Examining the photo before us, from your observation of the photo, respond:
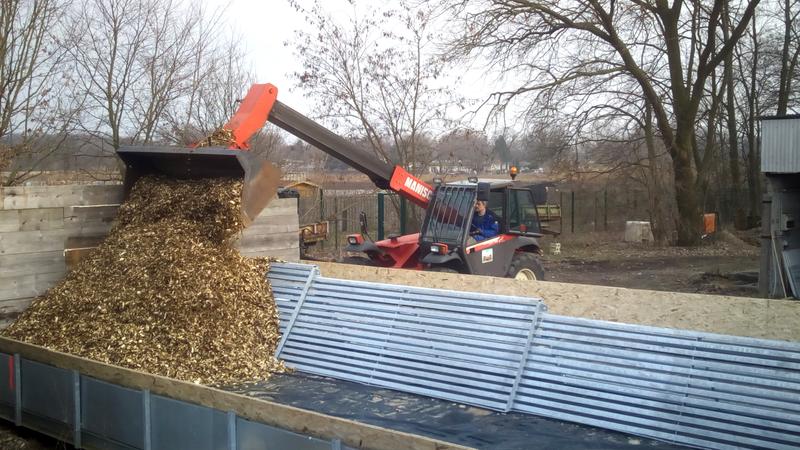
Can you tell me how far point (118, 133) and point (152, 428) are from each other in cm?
1053

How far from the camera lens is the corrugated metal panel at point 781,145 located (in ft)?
35.4

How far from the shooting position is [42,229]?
6.80 meters

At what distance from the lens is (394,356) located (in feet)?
19.0

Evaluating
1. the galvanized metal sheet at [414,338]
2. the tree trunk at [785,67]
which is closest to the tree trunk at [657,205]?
the tree trunk at [785,67]

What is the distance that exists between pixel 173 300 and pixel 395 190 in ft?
13.6

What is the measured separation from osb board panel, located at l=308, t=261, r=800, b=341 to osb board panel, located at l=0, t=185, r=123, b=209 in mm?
3485

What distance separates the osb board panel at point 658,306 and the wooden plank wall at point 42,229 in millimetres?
2918

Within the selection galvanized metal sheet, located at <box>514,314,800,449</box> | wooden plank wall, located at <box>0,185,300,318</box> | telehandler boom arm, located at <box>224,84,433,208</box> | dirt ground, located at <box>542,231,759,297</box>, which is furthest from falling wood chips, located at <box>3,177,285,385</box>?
dirt ground, located at <box>542,231,759,297</box>

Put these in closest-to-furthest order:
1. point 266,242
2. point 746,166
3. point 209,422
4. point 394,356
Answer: point 209,422, point 394,356, point 266,242, point 746,166

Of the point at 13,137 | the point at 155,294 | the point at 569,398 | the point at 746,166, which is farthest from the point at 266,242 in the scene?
the point at 746,166

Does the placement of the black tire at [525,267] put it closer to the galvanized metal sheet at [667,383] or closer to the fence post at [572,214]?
the galvanized metal sheet at [667,383]

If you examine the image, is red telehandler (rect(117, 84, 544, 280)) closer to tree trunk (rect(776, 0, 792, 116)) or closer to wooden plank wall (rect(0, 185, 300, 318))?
wooden plank wall (rect(0, 185, 300, 318))

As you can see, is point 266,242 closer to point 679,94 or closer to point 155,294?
point 155,294

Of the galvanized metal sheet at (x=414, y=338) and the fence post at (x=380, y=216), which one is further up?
the fence post at (x=380, y=216)
